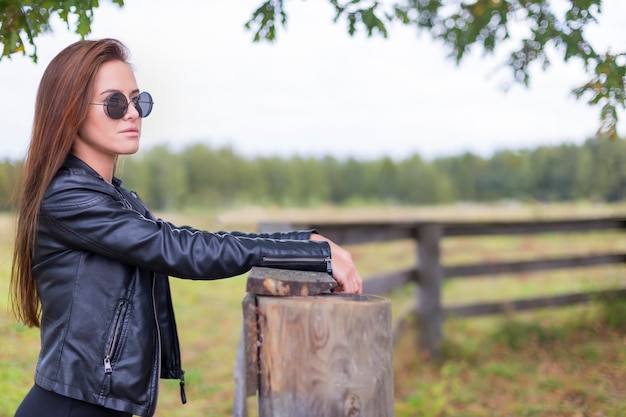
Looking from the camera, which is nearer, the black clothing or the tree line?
the black clothing

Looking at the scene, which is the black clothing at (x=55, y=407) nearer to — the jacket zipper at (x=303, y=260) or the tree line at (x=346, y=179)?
the jacket zipper at (x=303, y=260)

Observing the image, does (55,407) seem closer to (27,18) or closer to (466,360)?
(27,18)

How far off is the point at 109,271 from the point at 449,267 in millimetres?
4494

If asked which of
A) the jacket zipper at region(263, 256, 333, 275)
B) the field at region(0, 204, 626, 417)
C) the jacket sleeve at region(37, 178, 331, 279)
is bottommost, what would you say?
the field at region(0, 204, 626, 417)

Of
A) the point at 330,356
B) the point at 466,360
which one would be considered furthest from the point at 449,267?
the point at 330,356

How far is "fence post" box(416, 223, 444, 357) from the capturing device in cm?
571

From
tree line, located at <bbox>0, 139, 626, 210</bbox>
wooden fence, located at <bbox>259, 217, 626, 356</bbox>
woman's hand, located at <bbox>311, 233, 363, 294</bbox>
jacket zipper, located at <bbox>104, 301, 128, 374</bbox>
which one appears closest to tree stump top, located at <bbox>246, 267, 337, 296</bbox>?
woman's hand, located at <bbox>311, 233, 363, 294</bbox>

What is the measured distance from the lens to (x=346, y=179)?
25.6 metres

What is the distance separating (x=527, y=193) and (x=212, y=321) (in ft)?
38.3

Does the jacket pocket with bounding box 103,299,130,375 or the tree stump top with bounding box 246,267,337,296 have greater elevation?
the tree stump top with bounding box 246,267,337,296

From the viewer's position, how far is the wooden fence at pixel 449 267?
17.3ft

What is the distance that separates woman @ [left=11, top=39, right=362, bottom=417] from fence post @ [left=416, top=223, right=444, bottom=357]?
13.2 ft

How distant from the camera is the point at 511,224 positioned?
615 centimetres

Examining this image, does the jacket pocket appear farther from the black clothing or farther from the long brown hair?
the long brown hair
